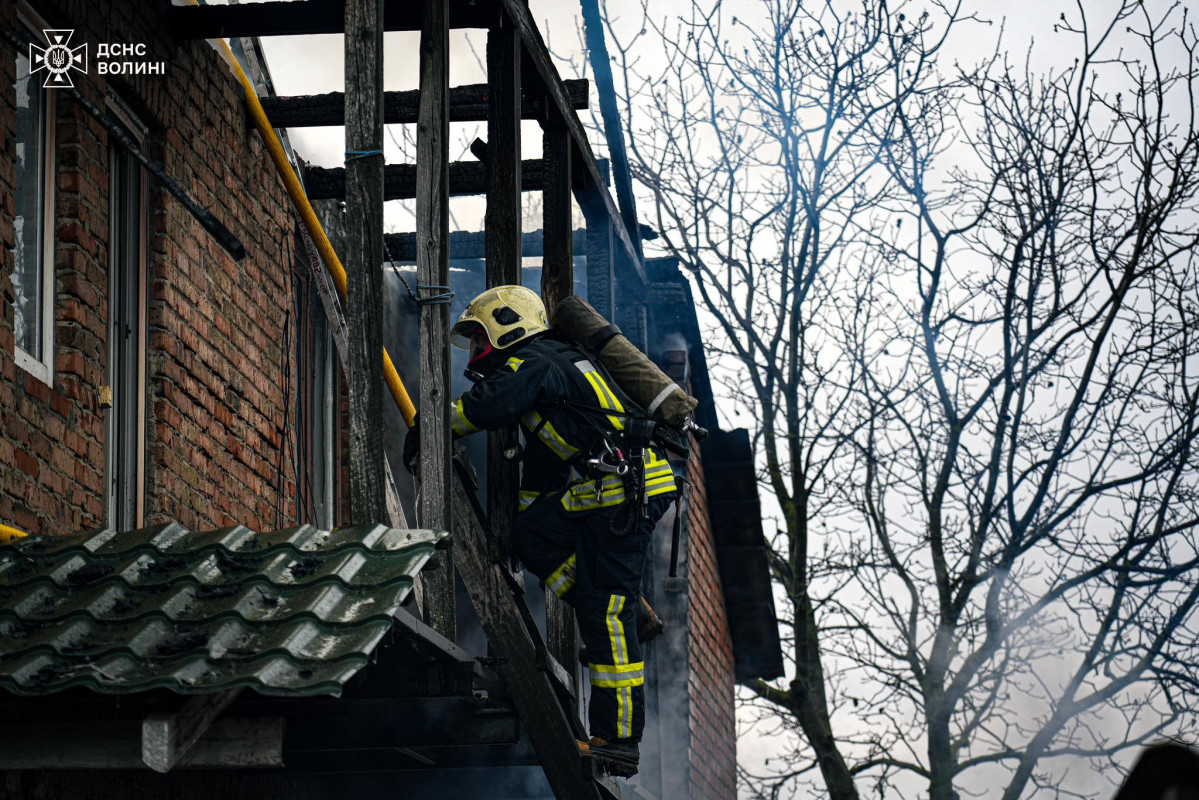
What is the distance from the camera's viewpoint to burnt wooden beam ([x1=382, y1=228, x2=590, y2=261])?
8.48 meters

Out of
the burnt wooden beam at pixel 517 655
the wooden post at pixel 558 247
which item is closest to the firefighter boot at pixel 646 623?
the wooden post at pixel 558 247

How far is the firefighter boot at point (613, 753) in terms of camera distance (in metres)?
5.38

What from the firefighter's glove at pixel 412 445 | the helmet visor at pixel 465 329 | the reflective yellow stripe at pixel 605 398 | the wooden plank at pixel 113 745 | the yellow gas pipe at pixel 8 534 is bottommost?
the wooden plank at pixel 113 745

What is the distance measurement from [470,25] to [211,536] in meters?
2.41

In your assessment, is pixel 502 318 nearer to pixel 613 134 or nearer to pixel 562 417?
pixel 562 417

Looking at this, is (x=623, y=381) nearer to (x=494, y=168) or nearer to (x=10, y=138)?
(x=494, y=168)

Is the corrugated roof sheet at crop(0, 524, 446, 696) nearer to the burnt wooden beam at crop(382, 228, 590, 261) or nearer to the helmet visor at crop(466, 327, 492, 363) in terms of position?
the helmet visor at crop(466, 327, 492, 363)

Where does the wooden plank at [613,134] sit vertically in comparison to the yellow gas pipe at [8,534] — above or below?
above

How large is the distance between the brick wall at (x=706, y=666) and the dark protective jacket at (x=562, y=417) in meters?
4.97

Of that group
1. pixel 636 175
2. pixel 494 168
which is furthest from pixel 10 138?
pixel 636 175

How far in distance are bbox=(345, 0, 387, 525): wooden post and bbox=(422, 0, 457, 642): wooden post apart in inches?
9.0

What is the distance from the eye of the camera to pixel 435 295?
480cm

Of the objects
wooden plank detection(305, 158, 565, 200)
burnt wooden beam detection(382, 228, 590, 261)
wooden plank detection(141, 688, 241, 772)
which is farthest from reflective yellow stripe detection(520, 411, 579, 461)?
burnt wooden beam detection(382, 228, 590, 261)

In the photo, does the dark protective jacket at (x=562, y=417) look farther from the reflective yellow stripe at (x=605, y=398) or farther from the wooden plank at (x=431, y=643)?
the wooden plank at (x=431, y=643)
